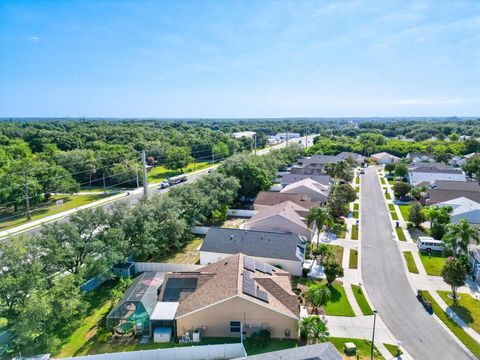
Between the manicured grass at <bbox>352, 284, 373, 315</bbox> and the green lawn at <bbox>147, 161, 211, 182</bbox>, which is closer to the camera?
the manicured grass at <bbox>352, 284, 373, 315</bbox>

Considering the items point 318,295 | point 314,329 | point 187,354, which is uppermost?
point 318,295

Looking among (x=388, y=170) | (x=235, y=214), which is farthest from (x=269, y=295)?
(x=388, y=170)

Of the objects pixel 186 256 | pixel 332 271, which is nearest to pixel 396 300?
pixel 332 271

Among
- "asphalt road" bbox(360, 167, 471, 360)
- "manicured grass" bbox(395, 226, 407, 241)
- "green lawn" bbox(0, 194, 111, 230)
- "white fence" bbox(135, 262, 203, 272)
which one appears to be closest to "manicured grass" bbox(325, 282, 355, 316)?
"asphalt road" bbox(360, 167, 471, 360)

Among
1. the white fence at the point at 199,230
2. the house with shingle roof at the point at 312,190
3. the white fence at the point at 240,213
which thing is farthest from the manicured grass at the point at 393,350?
the house with shingle roof at the point at 312,190

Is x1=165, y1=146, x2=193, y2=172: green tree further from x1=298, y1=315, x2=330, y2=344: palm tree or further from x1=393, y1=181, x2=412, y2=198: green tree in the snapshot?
x1=298, y1=315, x2=330, y2=344: palm tree

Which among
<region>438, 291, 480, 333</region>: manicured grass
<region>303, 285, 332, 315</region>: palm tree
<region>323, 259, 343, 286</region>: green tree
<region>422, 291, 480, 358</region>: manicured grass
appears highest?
<region>303, 285, 332, 315</region>: palm tree

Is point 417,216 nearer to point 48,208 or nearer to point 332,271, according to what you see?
point 332,271
